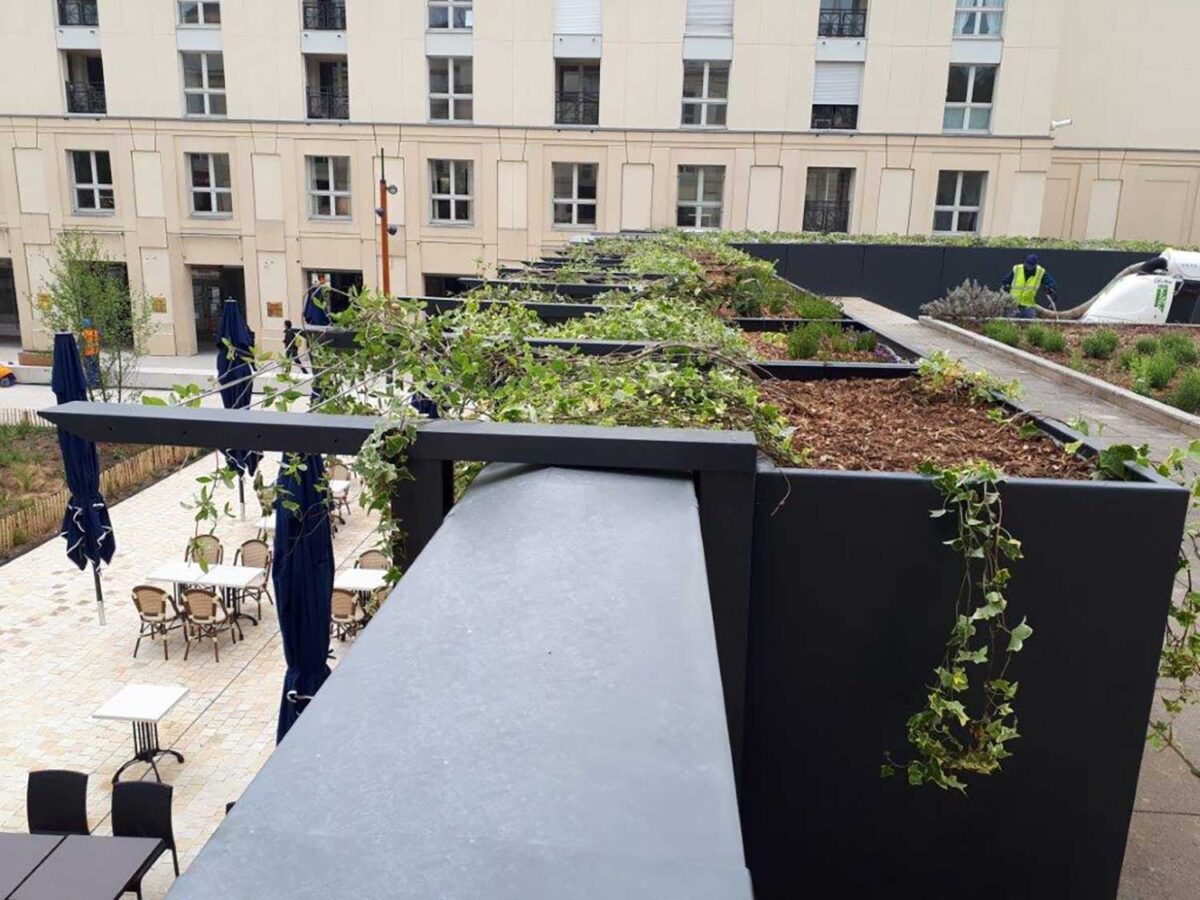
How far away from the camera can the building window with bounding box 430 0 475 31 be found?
3516 centimetres

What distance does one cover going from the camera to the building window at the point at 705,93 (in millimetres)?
35594

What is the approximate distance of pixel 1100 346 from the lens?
1611 cm

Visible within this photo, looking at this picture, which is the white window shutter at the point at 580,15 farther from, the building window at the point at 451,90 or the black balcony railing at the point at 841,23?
the black balcony railing at the point at 841,23

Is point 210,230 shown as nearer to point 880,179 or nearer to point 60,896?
point 880,179

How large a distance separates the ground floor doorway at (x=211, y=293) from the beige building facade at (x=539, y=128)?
4786 millimetres

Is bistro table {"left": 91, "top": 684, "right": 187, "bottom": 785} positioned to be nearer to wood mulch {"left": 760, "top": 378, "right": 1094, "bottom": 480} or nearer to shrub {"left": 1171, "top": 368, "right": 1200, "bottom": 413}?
wood mulch {"left": 760, "top": 378, "right": 1094, "bottom": 480}

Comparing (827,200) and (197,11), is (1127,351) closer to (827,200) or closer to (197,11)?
(827,200)

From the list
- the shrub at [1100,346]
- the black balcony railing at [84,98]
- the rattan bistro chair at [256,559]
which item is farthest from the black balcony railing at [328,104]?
the shrub at [1100,346]

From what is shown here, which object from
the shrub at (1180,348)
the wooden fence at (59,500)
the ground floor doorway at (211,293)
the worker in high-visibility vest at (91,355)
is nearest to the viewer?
the shrub at (1180,348)

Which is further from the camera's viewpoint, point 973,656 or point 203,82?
point 203,82

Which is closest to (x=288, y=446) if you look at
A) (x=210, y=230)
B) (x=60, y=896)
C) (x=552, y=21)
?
(x=60, y=896)

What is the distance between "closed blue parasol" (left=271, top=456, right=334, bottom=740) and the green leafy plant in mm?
3593

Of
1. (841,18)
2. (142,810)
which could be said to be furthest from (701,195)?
(142,810)

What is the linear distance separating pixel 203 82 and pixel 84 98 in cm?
498
